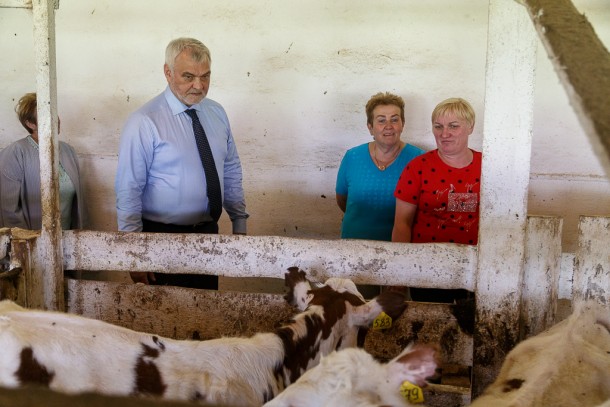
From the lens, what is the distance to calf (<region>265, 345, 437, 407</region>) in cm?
207

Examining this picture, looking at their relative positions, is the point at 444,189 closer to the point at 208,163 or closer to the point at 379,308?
the point at 379,308

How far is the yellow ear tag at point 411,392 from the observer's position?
215 centimetres

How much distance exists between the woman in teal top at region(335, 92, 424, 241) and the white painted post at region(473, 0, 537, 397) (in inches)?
61.1

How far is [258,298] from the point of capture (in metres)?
3.63

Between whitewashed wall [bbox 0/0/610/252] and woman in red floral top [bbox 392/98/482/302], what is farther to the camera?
whitewashed wall [bbox 0/0/610/252]

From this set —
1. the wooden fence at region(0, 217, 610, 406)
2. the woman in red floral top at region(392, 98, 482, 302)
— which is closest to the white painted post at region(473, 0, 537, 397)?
the wooden fence at region(0, 217, 610, 406)

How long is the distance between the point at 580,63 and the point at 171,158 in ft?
9.20

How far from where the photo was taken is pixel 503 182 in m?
3.06

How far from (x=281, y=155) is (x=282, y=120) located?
30cm

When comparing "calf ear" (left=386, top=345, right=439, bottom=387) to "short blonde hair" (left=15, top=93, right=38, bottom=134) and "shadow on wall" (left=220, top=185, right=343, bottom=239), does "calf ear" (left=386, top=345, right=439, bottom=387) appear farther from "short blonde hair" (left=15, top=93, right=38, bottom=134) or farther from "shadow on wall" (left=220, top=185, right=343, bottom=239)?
"short blonde hair" (left=15, top=93, right=38, bottom=134)

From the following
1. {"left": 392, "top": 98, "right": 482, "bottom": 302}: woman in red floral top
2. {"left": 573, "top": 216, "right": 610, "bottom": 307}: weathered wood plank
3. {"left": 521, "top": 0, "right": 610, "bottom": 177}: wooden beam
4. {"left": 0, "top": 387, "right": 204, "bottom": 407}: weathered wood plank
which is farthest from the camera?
{"left": 392, "top": 98, "right": 482, "bottom": 302}: woman in red floral top

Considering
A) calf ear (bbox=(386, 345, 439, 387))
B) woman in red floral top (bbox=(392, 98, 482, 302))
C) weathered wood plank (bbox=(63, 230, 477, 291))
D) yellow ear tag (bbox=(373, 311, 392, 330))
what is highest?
woman in red floral top (bbox=(392, 98, 482, 302))

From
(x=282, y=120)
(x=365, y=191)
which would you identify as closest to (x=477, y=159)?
(x=365, y=191)

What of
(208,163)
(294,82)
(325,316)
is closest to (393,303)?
(325,316)
